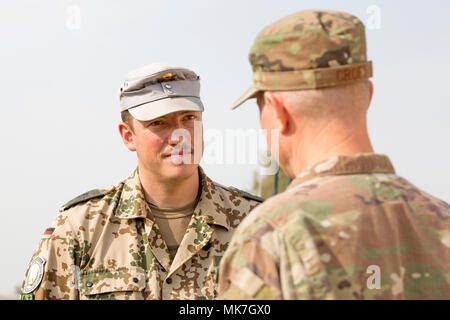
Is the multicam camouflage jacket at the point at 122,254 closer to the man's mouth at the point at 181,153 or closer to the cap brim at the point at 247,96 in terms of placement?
the man's mouth at the point at 181,153

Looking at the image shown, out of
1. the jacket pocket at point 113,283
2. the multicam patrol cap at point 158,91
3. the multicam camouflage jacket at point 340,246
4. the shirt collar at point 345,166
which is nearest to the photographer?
the multicam camouflage jacket at point 340,246

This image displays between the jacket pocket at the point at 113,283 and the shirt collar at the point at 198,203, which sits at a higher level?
the shirt collar at the point at 198,203

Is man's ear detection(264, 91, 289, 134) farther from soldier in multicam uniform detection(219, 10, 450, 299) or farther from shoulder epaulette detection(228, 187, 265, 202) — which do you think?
shoulder epaulette detection(228, 187, 265, 202)

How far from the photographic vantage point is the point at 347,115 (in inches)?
Answer: 103

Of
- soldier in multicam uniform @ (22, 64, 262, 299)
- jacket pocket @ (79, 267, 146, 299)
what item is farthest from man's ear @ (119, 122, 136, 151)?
jacket pocket @ (79, 267, 146, 299)

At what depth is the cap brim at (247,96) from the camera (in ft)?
9.32

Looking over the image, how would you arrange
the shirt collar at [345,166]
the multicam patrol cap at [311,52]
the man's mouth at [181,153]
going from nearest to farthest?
the shirt collar at [345,166]
the multicam patrol cap at [311,52]
the man's mouth at [181,153]

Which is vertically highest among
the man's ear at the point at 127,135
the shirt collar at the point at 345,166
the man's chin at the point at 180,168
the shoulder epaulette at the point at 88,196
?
the man's ear at the point at 127,135

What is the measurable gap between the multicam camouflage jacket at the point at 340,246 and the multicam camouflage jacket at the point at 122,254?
Answer: 235cm

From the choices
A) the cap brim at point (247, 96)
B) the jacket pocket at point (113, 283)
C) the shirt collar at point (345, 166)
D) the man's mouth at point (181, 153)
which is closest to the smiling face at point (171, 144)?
the man's mouth at point (181, 153)
